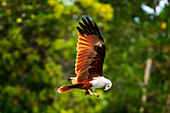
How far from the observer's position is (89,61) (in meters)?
2.25

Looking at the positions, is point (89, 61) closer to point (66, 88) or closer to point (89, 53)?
point (89, 53)

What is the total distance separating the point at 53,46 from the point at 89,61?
14.6 feet

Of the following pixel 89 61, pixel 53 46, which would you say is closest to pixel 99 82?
pixel 89 61

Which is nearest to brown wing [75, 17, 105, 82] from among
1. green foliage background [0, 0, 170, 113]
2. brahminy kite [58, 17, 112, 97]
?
brahminy kite [58, 17, 112, 97]

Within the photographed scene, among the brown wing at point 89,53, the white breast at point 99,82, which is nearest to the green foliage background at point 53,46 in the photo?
the brown wing at point 89,53

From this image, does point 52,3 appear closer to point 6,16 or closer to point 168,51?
point 6,16

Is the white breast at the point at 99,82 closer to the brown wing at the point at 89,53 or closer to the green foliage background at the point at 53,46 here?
the brown wing at the point at 89,53

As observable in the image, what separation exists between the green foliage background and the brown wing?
220 cm

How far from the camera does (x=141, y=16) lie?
435cm

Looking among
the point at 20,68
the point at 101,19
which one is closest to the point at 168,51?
the point at 101,19

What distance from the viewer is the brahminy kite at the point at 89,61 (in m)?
2.11

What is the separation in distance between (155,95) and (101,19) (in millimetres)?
5010

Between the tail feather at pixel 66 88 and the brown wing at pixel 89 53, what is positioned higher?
the brown wing at pixel 89 53

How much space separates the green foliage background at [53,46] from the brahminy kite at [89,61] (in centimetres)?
221
